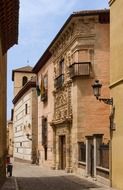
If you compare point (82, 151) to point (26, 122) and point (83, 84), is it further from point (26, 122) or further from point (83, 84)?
point (26, 122)

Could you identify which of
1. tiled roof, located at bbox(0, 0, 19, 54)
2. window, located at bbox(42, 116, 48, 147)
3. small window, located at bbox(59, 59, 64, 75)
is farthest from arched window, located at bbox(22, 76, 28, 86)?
tiled roof, located at bbox(0, 0, 19, 54)

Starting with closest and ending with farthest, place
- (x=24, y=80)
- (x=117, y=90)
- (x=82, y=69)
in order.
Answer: (x=117, y=90)
(x=82, y=69)
(x=24, y=80)

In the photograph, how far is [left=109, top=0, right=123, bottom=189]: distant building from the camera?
653 inches

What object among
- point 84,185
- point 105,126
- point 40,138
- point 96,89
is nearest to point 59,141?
point 105,126

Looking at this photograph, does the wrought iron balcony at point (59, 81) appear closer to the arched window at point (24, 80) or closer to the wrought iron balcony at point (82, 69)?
the wrought iron balcony at point (82, 69)

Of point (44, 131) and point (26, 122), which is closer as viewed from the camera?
point (44, 131)

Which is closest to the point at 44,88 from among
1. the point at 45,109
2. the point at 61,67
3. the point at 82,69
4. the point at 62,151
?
the point at 45,109

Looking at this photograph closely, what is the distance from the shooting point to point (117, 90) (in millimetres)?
16859

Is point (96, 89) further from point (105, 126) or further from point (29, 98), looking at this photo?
point (29, 98)

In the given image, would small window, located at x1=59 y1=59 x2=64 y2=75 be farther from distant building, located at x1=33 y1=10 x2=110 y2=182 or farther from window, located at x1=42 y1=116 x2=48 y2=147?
window, located at x1=42 y1=116 x2=48 y2=147

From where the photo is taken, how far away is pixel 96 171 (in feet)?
70.0

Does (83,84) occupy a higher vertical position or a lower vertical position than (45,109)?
higher

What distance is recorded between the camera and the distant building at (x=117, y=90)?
16.6 m

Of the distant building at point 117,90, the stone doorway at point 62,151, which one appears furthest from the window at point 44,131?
the distant building at point 117,90
